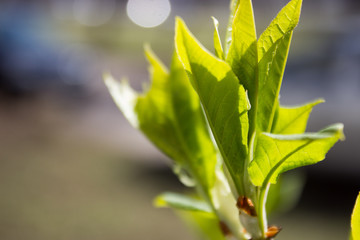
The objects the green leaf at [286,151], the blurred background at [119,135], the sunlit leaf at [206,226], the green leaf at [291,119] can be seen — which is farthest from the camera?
the blurred background at [119,135]

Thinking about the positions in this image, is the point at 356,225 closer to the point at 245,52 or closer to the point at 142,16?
the point at 245,52

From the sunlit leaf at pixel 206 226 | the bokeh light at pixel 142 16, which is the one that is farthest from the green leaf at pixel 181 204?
the bokeh light at pixel 142 16

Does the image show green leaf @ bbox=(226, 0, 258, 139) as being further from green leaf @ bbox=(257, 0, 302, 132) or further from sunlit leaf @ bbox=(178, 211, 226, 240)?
sunlit leaf @ bbox=(178, 211, 226, 240)

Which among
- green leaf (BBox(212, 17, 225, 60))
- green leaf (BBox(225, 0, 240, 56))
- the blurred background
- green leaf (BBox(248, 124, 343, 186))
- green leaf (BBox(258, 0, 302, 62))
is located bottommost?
green leaf (BBox(248, 124, 343, 186))

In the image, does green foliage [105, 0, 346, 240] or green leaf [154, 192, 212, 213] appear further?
green leaf [154, 192, 212, 213]

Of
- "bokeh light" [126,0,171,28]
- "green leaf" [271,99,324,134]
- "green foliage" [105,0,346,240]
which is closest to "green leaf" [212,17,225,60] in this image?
"green foliage" [105,0,346,240]

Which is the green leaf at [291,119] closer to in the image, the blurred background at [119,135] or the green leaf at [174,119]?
the green leaf at [174,119]

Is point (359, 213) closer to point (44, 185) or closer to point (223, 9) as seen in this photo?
point (44, 185)
